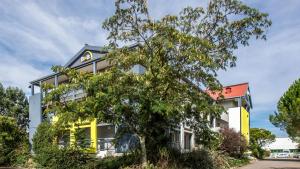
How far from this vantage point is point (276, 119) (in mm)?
28547

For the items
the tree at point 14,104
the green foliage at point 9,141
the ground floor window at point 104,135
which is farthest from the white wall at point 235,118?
the tree at point 14,104

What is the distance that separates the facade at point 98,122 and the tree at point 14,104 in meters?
15.0

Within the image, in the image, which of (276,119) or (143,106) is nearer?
(143,106)

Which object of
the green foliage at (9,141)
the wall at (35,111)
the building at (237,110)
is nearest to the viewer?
the green foliage at (9,141)

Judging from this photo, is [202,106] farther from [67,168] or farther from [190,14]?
[67,168]

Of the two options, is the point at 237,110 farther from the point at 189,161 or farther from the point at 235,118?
the point at 189,161

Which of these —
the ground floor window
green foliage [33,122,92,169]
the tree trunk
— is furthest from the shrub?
the tree trunk

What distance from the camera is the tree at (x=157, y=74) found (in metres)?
13.9

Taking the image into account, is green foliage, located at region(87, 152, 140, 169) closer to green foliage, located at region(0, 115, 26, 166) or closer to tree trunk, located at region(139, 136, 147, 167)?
tree trunk, located at region(139, 136, 147, 167)

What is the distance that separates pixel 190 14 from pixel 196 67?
2.69 m

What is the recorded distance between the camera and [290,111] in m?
26.2

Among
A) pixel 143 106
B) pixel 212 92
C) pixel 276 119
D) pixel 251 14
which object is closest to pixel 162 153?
pixel 143 106

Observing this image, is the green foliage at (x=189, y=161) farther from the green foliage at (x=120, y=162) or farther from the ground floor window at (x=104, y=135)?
the ground floor window at (x=104, y=135)

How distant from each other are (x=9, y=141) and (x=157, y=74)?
18.7 metres
